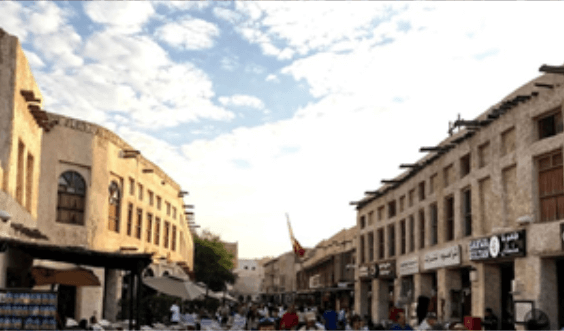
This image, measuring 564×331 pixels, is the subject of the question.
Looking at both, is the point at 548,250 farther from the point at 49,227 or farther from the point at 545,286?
the point at 49,227

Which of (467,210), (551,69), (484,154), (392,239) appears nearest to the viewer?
(551,69)

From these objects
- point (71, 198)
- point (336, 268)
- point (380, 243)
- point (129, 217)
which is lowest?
point (336, 268)

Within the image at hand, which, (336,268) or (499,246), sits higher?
(499,246)

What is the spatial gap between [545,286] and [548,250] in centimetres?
124

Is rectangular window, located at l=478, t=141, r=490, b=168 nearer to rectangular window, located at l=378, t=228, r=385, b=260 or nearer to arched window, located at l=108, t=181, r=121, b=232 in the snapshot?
rectangular window, located at l=378, t=228, r=385, b=260

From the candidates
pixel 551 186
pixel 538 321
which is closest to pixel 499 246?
pixel 551 186

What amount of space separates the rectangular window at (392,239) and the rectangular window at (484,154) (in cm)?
1290

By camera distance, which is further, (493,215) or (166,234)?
(166,234)

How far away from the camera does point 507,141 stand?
21.4m

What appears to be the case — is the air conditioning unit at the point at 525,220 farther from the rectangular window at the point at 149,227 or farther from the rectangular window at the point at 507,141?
the rectangular window at the point at 149,227

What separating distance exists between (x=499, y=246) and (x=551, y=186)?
298 centimetres

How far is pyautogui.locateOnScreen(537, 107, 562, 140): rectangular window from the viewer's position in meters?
18.5

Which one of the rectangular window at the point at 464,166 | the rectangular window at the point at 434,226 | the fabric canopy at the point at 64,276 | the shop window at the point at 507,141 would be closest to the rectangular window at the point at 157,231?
the rectangular window at the point at 434,226

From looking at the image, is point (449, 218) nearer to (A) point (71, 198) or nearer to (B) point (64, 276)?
(B) point (64, 276)
